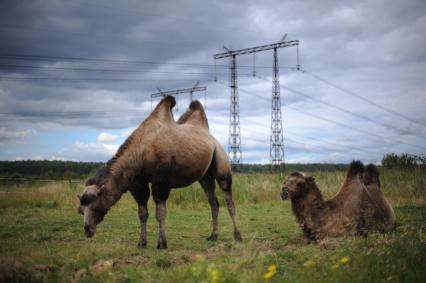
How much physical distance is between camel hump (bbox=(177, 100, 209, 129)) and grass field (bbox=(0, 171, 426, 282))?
117 inches

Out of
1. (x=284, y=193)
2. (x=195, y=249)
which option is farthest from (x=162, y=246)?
(x=284, y=193)

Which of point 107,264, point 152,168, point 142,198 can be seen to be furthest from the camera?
point 142,198

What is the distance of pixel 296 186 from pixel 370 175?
2459 mm

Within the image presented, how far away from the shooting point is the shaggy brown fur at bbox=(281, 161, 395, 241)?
8.88 metres

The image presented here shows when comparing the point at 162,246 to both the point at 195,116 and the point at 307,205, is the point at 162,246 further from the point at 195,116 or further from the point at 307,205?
the point at 195,116

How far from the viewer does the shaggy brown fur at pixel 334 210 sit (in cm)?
888

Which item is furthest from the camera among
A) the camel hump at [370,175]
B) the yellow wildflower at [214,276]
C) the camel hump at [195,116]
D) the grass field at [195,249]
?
the camel hump at [195,116]

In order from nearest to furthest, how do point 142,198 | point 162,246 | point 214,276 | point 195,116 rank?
1. point 214,276
2. point 162,246
3. point 142,198
4. point 195,116

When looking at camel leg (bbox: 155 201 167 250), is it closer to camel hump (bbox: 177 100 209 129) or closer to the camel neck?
the camel neck

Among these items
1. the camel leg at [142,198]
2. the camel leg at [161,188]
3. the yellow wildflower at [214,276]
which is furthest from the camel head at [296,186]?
the yellow wildflower at [214,276]

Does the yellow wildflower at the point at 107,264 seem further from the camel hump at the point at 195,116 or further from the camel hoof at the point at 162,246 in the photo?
the camel hump at the point at 195,116

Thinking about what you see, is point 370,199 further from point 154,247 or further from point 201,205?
point 201,205

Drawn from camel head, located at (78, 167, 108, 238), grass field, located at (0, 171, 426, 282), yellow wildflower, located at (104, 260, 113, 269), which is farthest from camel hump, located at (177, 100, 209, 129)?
yellow wildflower, located at (104, 260, 113, 269)

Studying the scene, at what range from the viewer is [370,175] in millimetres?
10430
